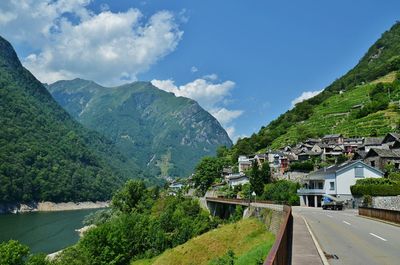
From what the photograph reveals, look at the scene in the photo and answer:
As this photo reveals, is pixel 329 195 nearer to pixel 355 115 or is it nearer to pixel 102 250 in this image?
pixel 102 250

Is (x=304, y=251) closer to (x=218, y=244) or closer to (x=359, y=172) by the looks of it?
(x=218, y=244)

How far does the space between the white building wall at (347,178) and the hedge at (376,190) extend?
5.94m

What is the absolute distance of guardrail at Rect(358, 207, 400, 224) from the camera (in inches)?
1048

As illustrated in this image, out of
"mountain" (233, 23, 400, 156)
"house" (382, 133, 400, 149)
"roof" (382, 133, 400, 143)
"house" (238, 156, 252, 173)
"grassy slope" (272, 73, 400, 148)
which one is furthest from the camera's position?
"house" (238, 156, 252, 173)

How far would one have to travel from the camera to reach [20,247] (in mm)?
40781

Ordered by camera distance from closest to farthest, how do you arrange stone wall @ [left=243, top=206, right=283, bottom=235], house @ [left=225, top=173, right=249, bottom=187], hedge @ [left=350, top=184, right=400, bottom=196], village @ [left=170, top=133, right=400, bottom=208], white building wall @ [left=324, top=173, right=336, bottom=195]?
stone wall @ [left=243, top=206, right=283, bottom=235] < hedge @ [left=350, top=184, right=400, bottom=196] < village @ [left=170, top=133, right=400, bottom=208] < white building wall @ [left=324, top=173, right=336, bottom=195] < house @ [left=225, top=173, right=249, bottom=187]

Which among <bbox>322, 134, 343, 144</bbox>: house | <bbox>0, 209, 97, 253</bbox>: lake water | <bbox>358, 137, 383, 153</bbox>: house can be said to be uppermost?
<bbox>322, 134, 343, 144</bbox>: house

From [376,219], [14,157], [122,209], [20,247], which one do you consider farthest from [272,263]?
[14,157]

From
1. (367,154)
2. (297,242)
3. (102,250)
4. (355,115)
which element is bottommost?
(102,250)

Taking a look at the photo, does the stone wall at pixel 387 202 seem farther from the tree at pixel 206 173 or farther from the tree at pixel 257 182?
the tree at pixel 206 173

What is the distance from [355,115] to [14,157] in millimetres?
148502

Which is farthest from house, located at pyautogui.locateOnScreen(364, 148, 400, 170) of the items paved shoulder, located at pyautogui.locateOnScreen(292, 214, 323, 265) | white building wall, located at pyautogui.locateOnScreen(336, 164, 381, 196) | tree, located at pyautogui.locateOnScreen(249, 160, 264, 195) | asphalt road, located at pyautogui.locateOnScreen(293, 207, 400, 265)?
paved shoulder, located at pyautogui.locateOnScreen(292, 214, 323, 265)

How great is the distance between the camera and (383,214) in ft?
98.1

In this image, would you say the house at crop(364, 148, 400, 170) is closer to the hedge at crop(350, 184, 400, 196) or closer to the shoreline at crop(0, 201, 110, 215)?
the hedge at crop(350, 184, 400, 196)
